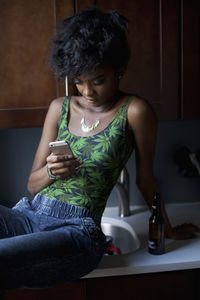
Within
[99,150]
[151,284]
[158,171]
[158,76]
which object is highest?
[158,76]

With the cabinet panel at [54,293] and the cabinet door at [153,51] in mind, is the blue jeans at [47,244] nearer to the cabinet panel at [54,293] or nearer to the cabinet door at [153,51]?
the cabinet panel at [54,293]

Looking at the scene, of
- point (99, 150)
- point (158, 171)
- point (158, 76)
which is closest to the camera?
point (99, 150)

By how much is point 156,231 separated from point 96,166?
0.34 metres

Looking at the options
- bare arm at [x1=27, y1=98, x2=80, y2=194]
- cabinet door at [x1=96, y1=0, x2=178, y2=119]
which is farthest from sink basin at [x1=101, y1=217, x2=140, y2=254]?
A: cabinet door at [x1=96, y1=0, x2=178, y2=119]

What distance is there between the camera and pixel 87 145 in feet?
4.04

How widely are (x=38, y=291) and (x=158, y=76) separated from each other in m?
0.94

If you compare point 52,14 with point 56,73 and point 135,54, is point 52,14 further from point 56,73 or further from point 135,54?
point 135,54

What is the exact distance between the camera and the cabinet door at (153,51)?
1282 mm

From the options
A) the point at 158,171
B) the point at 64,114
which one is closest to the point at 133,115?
the point at 64,114

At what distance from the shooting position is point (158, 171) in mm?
1834

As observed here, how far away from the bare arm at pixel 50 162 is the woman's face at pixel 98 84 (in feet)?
0.53

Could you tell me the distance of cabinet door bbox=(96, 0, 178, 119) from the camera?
128 cm

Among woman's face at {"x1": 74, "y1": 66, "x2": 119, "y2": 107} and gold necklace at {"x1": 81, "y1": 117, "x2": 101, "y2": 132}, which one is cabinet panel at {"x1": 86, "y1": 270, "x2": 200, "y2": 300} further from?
woman's face at {"x1": 74, "y1": 66, "x2": 119, "y2": 107}

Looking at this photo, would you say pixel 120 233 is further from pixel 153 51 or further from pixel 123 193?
pixel 153 51
